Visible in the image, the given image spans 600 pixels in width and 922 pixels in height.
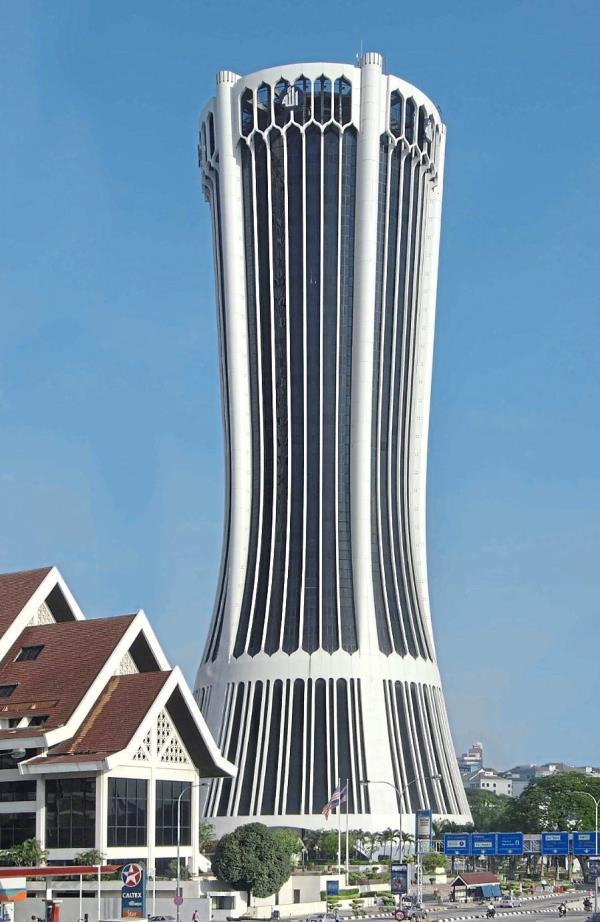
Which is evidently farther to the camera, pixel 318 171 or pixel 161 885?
pixel 318 171

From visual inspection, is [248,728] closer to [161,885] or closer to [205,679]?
[205,679]

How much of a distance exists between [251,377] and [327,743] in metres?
35.3

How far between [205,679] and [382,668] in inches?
676

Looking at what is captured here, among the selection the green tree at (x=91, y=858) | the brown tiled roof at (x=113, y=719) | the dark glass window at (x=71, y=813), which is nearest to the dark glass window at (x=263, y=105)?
the brown tiled roof at (x=113, y=719)

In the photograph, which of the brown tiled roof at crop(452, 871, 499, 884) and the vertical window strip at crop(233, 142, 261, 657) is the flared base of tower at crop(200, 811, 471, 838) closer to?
the vertical window strip at crop(233, 142, 261, 657)

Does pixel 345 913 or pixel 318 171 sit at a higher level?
pixel 318 171

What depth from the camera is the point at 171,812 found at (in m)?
92.9

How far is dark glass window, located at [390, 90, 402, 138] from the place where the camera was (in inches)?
5876

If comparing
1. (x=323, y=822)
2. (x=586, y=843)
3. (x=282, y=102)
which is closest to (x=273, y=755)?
(x=323, y=822)

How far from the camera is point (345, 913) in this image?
94.6 meters

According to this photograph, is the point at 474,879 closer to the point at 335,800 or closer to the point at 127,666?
the point at 335,800

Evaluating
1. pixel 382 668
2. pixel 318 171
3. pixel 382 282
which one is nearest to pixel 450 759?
pixel 382 668

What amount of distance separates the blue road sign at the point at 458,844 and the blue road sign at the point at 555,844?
29.3ft

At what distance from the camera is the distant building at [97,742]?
86750 mm
